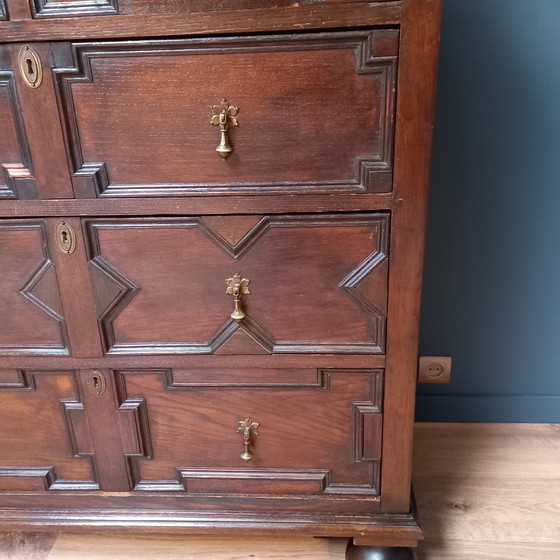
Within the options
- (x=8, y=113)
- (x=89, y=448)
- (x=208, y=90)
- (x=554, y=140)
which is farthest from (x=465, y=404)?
(x=8, y=113)

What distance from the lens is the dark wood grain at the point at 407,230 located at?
2.64 feet

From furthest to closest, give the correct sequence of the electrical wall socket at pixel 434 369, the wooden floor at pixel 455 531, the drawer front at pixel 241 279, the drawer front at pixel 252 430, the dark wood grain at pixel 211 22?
the electrical wall socket at pixel 434 369
the wooden floor at pixel 455 531
the drawer front at pixel 252 430
the drawer front at pixel 241 279
the dark wood grain at pixel 211 22

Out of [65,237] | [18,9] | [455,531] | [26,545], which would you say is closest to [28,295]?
[65,237]

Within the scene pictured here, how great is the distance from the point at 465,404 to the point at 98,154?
1.15 m

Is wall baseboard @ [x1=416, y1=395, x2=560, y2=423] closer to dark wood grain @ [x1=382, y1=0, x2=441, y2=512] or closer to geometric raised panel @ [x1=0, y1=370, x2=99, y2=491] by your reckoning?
dark wood grain @ [x1=382, y1=0, x2=441, y2=512]

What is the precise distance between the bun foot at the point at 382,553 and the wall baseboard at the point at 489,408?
502 millimetres

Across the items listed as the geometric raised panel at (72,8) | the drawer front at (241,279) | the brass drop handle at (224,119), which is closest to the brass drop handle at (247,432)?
the drawer front at (241,279)

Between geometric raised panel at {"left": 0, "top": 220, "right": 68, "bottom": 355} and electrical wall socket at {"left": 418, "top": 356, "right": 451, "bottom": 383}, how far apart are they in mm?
907

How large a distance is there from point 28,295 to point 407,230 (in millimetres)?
650

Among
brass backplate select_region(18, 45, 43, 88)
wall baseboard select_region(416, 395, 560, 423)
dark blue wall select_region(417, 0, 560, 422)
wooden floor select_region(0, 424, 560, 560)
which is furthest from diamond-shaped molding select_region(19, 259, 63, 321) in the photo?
wall baseboard select_region(416, 395, 560, 423)

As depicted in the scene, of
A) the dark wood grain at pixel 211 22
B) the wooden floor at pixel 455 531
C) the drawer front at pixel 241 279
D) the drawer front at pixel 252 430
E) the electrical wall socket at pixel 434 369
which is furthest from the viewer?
the electrical wall socket at pixel 434 369

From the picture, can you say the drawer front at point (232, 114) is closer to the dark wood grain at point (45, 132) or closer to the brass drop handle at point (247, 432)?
the dark wood grain at point (45, 132)

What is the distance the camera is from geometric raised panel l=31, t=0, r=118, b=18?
82 centimetres

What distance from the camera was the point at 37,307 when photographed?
3.27 feet
